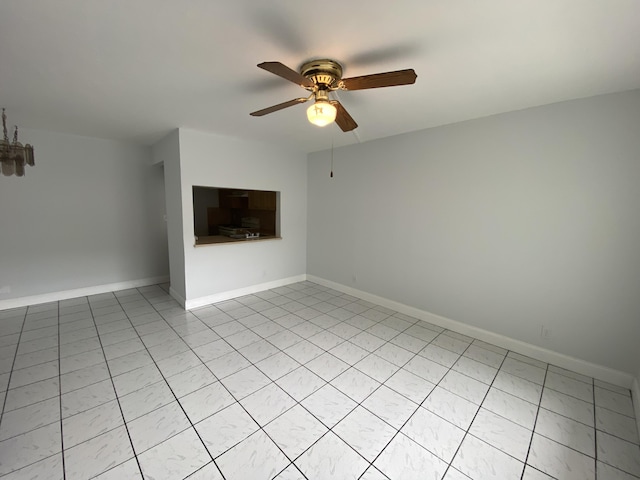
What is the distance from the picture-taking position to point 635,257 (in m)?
2.14

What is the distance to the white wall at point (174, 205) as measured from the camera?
11.6 feet

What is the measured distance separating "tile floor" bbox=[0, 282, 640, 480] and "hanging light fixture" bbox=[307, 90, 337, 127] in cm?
207

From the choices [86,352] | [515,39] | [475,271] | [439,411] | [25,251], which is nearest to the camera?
[515,39]

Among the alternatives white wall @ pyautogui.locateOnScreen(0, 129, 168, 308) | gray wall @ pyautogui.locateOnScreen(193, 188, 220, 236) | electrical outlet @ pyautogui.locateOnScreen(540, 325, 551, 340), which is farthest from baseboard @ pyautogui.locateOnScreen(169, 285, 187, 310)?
electrical outlet @ pyautogui.locateOnScreen(540, 325, 551, 340)

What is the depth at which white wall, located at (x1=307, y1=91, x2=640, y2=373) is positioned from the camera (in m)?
2.20

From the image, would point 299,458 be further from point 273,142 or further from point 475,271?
point 273,142

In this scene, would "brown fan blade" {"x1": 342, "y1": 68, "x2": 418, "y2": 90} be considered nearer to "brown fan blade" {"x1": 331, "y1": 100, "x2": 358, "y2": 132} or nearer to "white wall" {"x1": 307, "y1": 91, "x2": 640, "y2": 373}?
"brown fan blade" {"x1": 331, "y1": 100, "x2": 358, "y2": 132}

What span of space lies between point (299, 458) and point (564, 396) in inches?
84.5

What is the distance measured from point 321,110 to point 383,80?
0.45 metres

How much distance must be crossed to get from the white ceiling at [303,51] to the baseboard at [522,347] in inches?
90.9

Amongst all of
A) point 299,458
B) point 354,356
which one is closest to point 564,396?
point 354,356

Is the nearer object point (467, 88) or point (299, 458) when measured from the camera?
point (299, 458)

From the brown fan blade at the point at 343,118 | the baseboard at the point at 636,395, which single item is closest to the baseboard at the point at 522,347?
the baseboard at the point at 636,395

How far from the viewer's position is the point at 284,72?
1.50 metres
